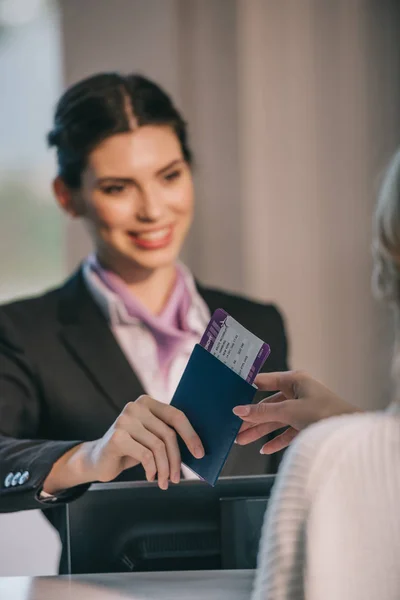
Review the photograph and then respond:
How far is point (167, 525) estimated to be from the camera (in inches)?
37.2

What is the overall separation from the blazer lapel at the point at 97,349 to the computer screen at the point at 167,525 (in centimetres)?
55

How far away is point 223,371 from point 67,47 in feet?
5.64

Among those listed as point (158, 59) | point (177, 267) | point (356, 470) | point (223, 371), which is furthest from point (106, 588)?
point (158, 59)

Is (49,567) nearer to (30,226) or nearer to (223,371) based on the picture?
(30,226)

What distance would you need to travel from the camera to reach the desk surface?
854 mm

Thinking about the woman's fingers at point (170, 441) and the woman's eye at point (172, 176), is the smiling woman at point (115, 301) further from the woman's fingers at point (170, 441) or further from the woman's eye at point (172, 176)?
the woman's fingers at point (170, 441)

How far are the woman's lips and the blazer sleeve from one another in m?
0.30

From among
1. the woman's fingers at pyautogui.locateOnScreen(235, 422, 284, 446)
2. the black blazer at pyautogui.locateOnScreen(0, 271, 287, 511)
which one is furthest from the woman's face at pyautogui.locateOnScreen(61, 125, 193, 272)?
the woman's fingers at pyautogui.locateOnScreen(235, 422, 284, 446)

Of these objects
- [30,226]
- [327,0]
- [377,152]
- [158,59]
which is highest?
[327,0]

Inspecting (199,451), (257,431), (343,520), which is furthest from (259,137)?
(343,520)

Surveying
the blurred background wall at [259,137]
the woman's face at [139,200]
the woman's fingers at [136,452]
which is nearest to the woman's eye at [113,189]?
the woman's face at [139,200]

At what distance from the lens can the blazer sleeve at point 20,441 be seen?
105cm

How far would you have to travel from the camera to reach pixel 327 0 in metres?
2.44

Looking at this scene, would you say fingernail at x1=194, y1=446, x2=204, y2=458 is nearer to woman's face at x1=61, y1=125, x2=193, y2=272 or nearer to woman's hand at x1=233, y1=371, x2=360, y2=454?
woman's hand at x1=233, y1=371, x2=360, y2=454
